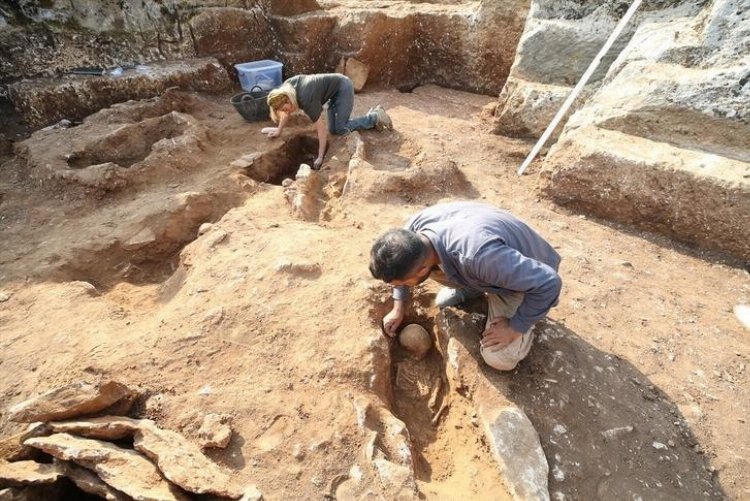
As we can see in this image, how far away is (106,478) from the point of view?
1742mm

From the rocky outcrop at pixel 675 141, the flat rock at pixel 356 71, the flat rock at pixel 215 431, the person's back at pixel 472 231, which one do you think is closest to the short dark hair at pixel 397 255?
the person's back at pixel 472 231

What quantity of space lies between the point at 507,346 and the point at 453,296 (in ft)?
1.58

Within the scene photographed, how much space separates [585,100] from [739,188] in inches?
70.4

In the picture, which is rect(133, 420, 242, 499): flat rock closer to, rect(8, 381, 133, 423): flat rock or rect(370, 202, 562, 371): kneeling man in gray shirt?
rect(8, 381, 133, 423): flat rock

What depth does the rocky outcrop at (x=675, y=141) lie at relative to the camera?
3.25 meters

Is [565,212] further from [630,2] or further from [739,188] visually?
[630,2]

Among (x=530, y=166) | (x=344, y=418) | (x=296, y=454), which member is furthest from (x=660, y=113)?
(x=296, y=454)

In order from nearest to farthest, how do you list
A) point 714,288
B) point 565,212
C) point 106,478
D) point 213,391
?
point 106,478 → point 213,391 → point 714,288 → point 565,212

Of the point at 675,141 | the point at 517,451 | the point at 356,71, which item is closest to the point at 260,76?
the point at 356,71

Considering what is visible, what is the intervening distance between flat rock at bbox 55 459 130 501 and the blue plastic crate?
4847mm

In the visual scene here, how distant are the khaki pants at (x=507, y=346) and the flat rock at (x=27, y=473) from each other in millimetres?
1862

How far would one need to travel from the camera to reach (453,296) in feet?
8.77

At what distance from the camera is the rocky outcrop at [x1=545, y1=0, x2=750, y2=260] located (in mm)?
3246

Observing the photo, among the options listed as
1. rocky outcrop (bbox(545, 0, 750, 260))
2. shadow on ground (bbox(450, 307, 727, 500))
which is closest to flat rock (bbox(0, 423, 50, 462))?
shadow on ground (bbox(450, 307, 727, 500))
